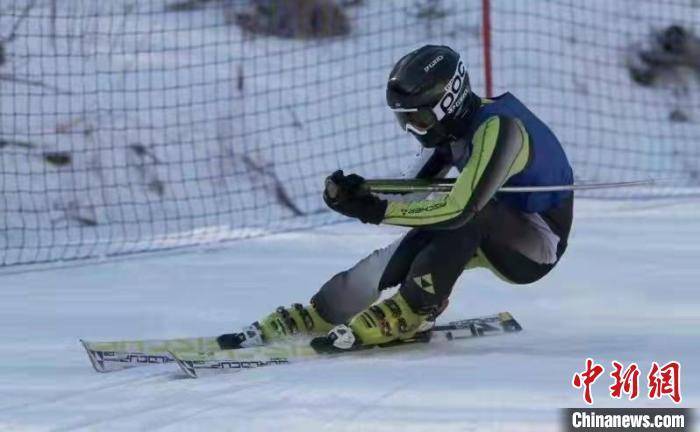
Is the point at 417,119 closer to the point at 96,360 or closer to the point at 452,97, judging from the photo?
the point at 452,97

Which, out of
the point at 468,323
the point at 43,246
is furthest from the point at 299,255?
the point at 468,323

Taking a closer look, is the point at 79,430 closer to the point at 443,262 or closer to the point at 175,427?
the point at 175,427

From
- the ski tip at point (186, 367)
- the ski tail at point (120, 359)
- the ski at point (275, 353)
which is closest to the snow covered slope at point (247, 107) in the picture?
the ski at point (275, 353)

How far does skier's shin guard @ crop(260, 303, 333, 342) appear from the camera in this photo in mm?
4660

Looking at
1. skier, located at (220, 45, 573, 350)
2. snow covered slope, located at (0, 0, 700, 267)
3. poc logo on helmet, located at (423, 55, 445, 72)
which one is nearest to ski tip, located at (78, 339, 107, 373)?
skier, located at (220, 45, 573, 350)

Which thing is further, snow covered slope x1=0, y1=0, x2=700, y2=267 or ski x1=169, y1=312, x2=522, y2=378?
snow covered slope x1=0, y1=0, x2=700, y2=267

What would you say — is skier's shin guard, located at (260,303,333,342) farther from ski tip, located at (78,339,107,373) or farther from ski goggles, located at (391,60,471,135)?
ski goggles, located at (391,60,471,135)

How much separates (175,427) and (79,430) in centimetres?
23

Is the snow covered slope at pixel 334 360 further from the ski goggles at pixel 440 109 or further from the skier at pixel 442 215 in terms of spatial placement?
the ski goggles at pixel 440 109

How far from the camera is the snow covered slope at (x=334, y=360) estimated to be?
12.1 feet

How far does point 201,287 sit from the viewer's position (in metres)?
6.16

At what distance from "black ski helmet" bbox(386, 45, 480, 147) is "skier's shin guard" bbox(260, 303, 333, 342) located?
26.4 inches

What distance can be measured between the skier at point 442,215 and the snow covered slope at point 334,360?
0.20 meters

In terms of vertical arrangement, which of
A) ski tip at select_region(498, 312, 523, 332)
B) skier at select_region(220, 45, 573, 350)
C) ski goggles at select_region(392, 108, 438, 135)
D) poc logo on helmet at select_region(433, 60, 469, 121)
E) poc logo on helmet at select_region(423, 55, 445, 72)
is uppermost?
poc logo on helmet at select_region(423, 55, 445, 72)
